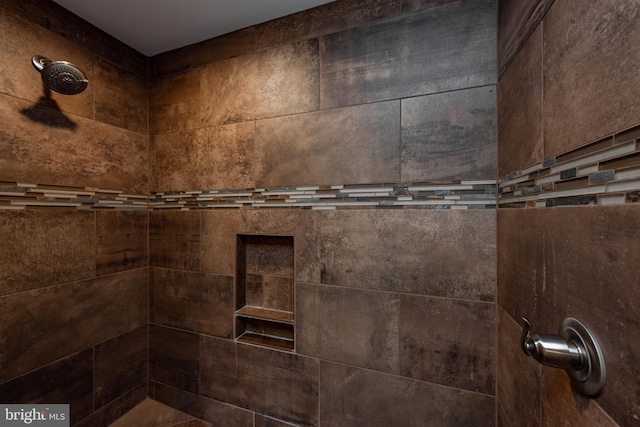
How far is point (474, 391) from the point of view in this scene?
3.02 feet

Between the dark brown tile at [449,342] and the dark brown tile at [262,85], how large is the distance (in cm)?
101

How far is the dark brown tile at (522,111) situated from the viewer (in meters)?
0.65

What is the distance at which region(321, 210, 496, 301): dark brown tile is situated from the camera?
3.03ft

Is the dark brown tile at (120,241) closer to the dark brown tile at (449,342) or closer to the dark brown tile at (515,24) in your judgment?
the dark brown tile at (449,342)

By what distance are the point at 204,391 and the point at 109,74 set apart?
1.80 m

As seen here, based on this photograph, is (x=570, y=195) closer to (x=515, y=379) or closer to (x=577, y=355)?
(x=577, y=355)

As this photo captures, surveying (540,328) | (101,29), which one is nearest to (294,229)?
(540,328)

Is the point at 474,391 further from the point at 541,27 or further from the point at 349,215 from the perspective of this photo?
the point at 541,27

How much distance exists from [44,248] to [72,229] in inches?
4.9

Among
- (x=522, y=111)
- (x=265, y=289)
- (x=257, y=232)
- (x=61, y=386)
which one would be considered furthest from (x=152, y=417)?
(x=522, y=111)

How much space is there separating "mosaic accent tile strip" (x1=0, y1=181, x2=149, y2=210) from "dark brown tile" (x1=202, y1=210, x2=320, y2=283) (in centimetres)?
47

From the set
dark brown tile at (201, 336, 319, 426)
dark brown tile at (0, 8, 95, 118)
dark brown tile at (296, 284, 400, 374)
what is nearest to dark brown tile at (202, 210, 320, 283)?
dark brown tile at (296, 284, 400, 374)

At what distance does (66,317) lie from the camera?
117cm

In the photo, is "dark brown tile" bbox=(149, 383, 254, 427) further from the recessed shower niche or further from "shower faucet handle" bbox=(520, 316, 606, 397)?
"shower faucet handle" bbox=(520, 316, 606, 397)
